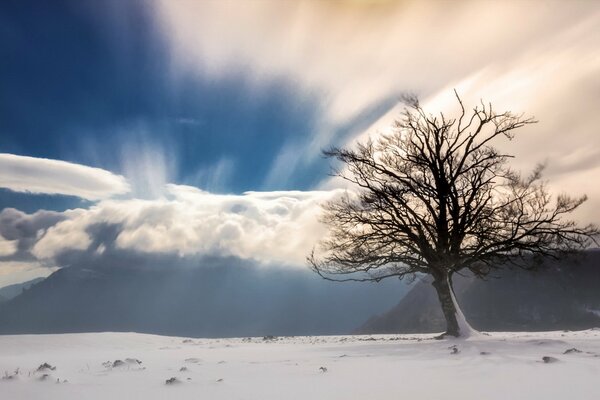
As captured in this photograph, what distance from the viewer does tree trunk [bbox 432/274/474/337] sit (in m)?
17.1

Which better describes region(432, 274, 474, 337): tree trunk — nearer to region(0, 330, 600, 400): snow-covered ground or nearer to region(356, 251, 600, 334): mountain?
region(0, 330, 600, 400): snow-covered ground

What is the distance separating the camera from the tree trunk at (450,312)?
17125mm

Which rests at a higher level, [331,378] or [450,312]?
[450,312]

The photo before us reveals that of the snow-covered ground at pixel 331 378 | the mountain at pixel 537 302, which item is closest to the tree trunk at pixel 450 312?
the snow-covered ground at pixel 331 378

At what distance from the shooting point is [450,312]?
17797 mm

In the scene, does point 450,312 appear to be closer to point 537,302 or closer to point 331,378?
point 331,378

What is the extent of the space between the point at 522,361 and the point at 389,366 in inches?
94.8

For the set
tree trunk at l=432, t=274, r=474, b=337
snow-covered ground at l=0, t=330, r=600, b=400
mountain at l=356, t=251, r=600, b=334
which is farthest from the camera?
mountain at l=356, t=251, r=600, b=334

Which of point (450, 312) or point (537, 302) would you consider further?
point (537, 302)

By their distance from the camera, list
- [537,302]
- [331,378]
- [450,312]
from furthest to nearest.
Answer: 1. [537,302]
2. [450,312]
3. [331,378]

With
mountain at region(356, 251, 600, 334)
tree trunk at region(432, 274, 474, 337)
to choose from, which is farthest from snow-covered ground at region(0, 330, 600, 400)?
mountain at region(356, 251, 600, 334)

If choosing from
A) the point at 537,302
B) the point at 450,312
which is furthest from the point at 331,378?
the point at 537,302

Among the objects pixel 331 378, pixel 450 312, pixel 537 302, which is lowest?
pixel 331 378

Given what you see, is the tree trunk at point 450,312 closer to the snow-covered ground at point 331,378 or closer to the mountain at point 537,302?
the snow-covered ground at point 331,378
